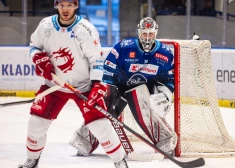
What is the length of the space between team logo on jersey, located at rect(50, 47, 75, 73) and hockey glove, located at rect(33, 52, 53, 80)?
0.18 feet

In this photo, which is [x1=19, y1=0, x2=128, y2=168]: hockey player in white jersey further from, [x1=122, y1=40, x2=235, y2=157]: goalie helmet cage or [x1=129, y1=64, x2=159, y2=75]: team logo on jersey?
[x1=122, y1=40, x2=235, y2=157]: goalie helmet cage

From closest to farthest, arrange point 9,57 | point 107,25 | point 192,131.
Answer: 1. point 192,131
2. point 9,57
3. point 107,25

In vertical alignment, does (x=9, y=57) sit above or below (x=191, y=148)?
above

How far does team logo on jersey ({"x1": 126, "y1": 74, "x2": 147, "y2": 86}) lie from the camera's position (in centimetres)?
467

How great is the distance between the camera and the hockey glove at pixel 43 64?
380 cm

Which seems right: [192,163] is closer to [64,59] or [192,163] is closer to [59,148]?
[64,59]

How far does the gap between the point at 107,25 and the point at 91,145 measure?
4.03 metres

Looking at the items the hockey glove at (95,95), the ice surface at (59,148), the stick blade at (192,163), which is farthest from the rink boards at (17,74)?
the hockey glove at (95,95)

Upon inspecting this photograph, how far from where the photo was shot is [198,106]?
5.16 meters

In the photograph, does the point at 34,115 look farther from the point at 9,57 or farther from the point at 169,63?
the point at 9,57

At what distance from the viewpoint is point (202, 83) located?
5.14 metres

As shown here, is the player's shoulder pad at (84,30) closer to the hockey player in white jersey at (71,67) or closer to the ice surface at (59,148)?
the hockey player in white jersey at (71,67)

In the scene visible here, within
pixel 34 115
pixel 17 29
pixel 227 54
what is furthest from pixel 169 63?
pixel 17 29

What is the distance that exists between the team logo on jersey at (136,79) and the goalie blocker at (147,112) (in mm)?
47
